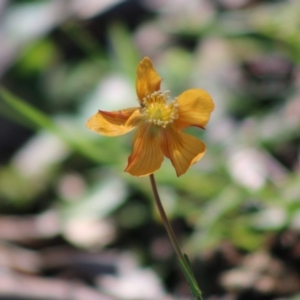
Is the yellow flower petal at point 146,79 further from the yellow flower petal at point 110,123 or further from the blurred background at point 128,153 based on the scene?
the blurred background at point 128,153

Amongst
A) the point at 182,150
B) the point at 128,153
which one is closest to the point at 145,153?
the point at 182,150

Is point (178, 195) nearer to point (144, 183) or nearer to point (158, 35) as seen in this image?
point (144, 183)

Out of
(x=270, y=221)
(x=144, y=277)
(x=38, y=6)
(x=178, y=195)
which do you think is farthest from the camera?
(x=38, y=6)

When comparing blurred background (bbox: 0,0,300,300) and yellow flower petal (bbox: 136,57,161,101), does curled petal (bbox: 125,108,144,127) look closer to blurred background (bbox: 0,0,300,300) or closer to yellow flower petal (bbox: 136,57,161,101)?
yellow flower petal (bbox: 136,57,161,101)

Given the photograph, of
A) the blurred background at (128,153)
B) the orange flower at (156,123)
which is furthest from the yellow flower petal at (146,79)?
the blurred background at (128,153)

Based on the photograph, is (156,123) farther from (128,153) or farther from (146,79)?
(128,153)

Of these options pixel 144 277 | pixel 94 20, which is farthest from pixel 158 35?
pixel 144 277
